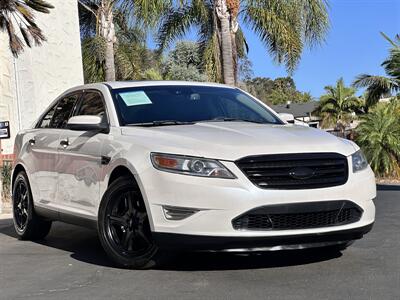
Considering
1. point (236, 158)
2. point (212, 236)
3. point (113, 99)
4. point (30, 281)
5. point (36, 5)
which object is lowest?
point (30, 281)

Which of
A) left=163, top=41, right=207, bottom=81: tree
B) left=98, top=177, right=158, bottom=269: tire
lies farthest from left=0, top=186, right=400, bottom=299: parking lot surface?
left=163, top=41, right=207, bottom=81: tree

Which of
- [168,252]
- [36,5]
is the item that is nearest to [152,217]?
[168,252]

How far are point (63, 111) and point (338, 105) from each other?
37.3 metres

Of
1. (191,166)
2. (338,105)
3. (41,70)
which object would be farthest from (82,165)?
(338,105)

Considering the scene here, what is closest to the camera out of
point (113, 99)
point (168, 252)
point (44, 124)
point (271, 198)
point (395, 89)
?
point (271, 198)

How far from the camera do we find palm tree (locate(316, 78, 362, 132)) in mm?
41938

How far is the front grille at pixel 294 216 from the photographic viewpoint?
466 cm

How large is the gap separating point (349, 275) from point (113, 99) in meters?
2.74

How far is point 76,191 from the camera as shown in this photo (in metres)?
6.01

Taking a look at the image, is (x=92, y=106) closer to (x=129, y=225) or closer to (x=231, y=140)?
(x=129, y=225)

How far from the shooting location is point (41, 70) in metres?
18.4

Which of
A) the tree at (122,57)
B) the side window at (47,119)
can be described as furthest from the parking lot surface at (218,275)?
the tree at (122,57)

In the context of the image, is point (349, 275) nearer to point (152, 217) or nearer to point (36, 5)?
point (152, 217)

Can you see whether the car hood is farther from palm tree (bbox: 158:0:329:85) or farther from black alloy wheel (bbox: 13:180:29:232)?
palm tree (bbox: 158:0:329:85)
